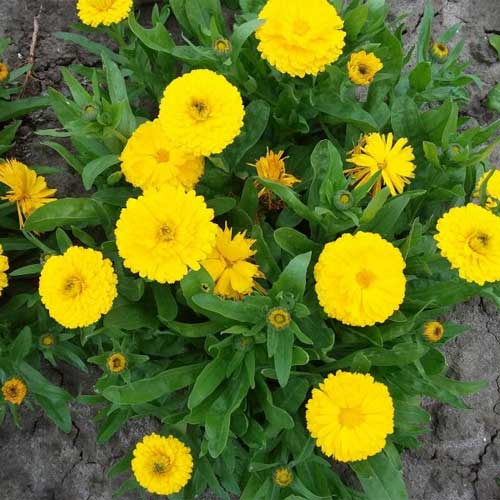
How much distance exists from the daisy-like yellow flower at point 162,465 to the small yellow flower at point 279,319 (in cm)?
56

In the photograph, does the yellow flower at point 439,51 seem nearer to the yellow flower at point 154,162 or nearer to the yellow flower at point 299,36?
the yellow flower at point 299,36

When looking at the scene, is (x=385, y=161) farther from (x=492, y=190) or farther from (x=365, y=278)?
(x=365, y=278)

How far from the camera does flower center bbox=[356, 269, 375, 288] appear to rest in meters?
1.67

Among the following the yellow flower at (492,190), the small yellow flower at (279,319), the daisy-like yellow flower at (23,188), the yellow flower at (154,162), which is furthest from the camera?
the daisy-like yellow flower at (23,188)

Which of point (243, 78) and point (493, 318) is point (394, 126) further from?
point (493, 318)

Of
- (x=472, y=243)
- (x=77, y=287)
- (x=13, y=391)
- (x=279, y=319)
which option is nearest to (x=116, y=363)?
(x=77, y=287)

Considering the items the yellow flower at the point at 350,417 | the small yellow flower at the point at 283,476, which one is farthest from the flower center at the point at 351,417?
the small yellow flower at the point at 283,476

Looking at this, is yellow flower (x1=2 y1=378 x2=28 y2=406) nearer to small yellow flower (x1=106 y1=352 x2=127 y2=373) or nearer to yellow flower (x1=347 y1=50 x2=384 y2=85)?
small yellow flower (x1=106 y1=352 x2=127 y2=373)

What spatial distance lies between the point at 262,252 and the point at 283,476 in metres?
0.74

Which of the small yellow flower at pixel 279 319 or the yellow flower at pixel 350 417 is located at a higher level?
the small yellow flower at pixel 279 319

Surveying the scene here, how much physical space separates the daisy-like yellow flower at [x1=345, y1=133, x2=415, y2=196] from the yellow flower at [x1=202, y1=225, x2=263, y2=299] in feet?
1.41

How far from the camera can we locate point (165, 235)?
1.63m

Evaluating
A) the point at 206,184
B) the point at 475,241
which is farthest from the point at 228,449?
the point at 475,241

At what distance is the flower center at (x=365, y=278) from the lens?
1.67 metres
